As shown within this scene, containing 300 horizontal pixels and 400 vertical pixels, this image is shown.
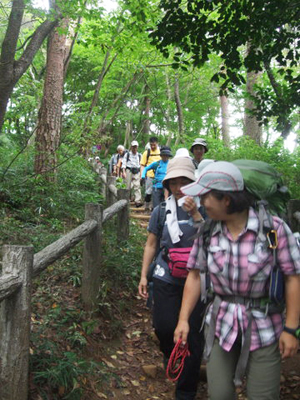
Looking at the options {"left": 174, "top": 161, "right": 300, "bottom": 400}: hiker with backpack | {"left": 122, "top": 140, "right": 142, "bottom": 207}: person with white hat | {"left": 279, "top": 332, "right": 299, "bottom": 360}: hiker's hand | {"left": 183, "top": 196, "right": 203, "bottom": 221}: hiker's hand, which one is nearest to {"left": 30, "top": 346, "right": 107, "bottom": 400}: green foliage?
{"left": 174, "top": 161, "right": 300, "bottom": 400}: hiker with backpack

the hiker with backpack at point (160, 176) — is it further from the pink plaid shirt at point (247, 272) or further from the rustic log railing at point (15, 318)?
the pink plaid shirt at point (247, 272)

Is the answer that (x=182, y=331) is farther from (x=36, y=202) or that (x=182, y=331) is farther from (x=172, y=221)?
(x=36, y=202)

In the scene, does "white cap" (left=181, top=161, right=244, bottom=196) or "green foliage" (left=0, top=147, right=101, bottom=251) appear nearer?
"white cap" (left=181, top=161, right=244, bottom=196)

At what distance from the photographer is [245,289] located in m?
2.06

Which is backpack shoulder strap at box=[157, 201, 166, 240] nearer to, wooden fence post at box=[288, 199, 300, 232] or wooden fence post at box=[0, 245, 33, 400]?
wooden fence post at box=[0, 245, 33, 400]

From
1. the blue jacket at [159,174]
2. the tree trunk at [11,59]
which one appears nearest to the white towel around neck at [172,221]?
the tree trunk at [11,59]

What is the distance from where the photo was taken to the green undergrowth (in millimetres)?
2922

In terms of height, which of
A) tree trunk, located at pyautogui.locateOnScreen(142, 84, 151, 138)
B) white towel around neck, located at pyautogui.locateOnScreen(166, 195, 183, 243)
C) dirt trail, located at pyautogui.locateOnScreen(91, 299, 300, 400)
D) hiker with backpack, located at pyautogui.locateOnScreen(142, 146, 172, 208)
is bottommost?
dirt trail, located at pyautogui.locateOnScreen(91, 299, 300, 400)

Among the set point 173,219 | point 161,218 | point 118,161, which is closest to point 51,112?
point 118,161

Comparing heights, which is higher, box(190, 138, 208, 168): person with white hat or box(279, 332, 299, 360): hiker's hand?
box(190, 138, 208, 168): person with white hat

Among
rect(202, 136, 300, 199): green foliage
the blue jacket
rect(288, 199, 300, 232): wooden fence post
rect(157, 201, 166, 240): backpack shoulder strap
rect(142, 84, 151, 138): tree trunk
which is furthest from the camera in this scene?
rect(142, 84, 151, 138): tree trunk

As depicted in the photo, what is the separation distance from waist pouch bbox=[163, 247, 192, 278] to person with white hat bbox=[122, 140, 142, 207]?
8.34 metres

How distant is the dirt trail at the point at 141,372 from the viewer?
354 centimetres

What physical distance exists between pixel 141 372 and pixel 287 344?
2309mm
